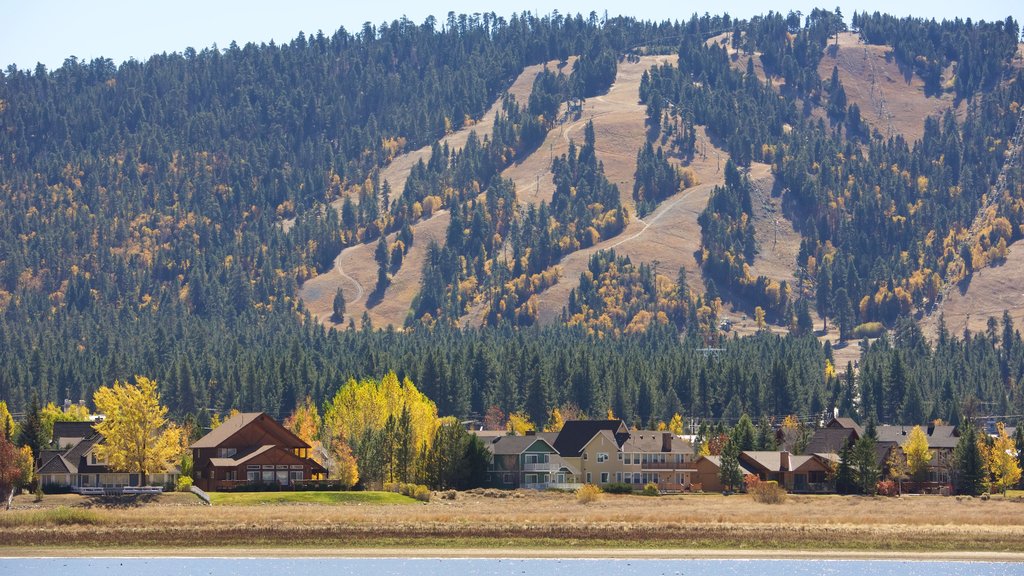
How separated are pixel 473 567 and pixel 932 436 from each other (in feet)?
356

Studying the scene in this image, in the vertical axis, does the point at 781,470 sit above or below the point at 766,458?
below

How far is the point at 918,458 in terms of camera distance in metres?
170

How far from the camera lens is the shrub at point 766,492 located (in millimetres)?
142375

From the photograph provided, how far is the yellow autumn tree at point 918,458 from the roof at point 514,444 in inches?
1399

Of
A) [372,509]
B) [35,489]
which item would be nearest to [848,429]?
[372,509]

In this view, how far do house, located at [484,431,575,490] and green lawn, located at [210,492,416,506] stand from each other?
91.5ft

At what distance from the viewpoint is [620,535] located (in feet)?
346

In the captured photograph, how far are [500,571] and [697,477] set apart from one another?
8058cm

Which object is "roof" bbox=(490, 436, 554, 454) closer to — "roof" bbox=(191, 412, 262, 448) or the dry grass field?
"roof" bbox=(191, 412, 262, 448)

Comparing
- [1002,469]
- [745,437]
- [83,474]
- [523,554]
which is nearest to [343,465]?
[83,474]

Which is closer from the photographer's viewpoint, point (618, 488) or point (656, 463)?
point (618, 488)

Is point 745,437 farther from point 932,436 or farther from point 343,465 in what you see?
point 343,465

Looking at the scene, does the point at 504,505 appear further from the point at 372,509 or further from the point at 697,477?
the point at 697,477

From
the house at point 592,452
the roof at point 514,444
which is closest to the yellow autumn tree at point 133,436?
the roof at point 514,444
